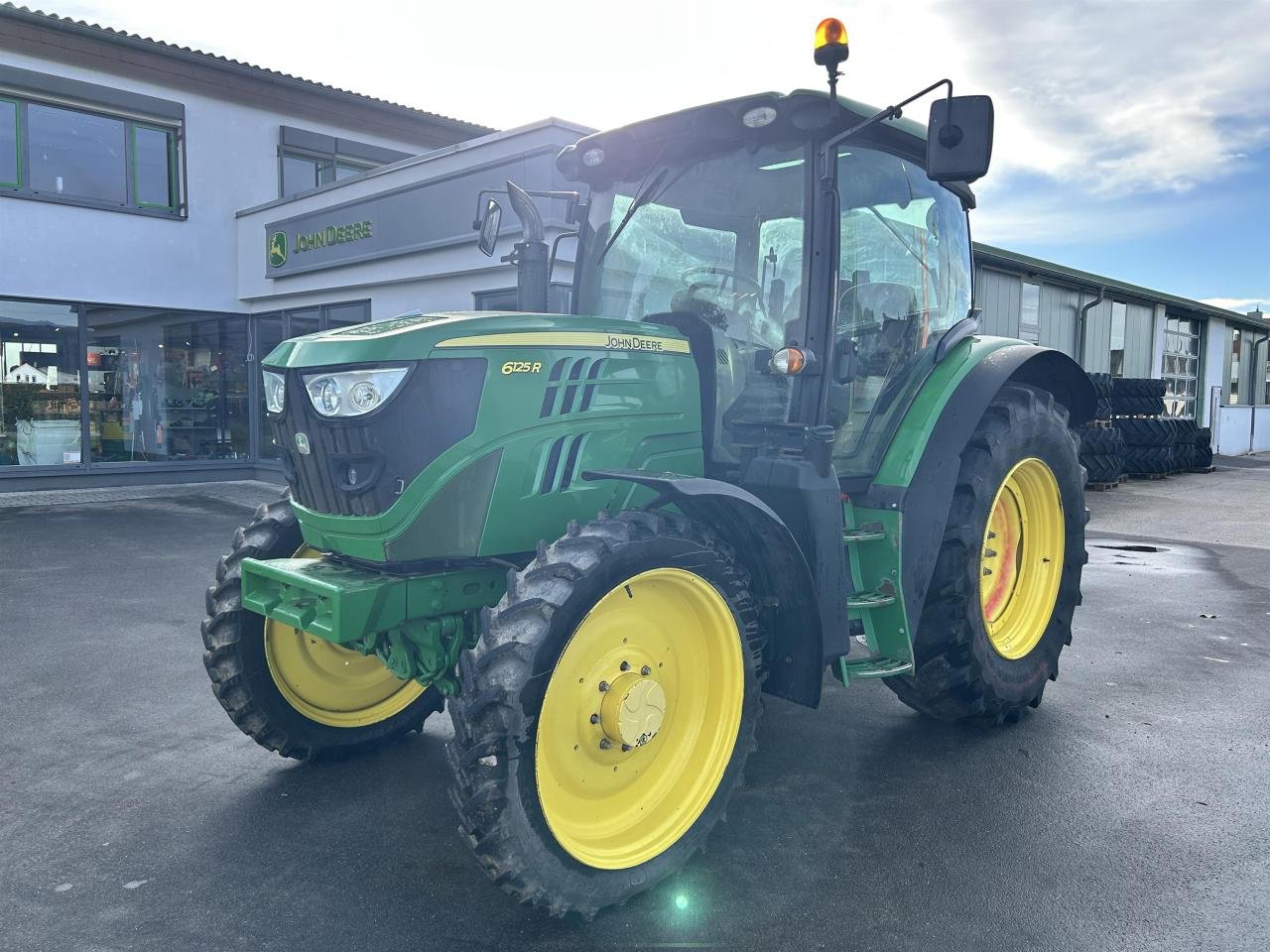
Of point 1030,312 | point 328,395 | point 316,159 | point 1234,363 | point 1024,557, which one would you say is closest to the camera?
point 328,395

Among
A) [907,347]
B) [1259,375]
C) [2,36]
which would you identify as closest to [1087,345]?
[1259,375]

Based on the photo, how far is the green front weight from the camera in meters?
2.71

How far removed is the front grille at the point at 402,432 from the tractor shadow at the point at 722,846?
3.59 ft

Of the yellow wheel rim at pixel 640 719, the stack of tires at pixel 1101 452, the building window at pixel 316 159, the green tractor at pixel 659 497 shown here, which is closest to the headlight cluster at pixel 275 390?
the green tractor at pixel 659 497

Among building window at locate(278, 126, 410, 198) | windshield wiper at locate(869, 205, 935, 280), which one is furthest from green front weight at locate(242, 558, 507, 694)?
building window at locate(278, 126, 410, 198)

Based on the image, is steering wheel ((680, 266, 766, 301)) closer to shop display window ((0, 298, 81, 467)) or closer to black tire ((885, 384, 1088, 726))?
black tire ((885, 384, 1088, 726))

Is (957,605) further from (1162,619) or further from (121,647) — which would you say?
(121,647)

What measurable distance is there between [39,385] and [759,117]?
12163 millimetres

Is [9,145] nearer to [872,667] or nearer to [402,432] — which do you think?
[402,432]

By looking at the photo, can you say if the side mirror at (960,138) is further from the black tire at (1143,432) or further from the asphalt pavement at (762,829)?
the black tire at (1143,432)

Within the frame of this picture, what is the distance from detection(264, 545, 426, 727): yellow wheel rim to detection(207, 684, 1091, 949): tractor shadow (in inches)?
7.5

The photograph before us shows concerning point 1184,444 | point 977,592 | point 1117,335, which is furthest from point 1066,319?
point 977,592

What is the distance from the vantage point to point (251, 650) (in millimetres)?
3363

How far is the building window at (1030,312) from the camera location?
16.9 meters
